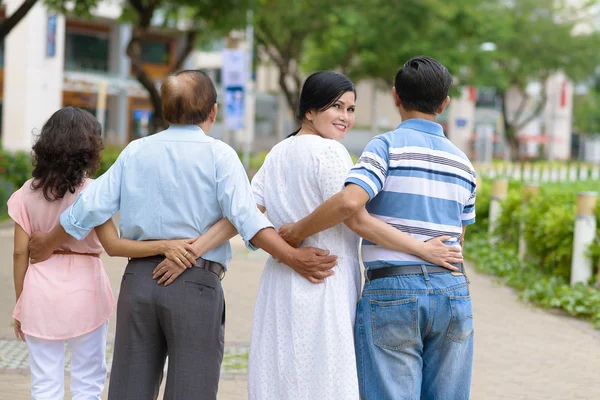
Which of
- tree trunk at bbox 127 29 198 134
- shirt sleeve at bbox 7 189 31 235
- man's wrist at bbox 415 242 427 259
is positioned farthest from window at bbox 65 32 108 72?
man's wrist at bbox 415 242 427 259

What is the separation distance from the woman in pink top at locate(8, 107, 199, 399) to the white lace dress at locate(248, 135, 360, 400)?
30.6 inches

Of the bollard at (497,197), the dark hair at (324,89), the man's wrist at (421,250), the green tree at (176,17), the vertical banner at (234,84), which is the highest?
the green tree at (176,17)

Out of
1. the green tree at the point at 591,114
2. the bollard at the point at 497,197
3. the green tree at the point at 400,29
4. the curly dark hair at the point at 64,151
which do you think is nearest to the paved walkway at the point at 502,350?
the curly dark hair at the point at 64,151

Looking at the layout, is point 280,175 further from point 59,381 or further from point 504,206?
point 504,206

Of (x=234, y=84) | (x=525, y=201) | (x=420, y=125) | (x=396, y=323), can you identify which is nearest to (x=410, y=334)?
(x=396, y=323)

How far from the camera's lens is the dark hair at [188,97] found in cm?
346

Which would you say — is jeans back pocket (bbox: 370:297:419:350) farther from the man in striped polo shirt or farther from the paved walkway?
the paved walkway

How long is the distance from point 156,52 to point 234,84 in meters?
31.0

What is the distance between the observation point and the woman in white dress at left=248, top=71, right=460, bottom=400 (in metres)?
3.44

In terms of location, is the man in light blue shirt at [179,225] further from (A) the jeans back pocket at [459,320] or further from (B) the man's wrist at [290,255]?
(A) the jeans back pocket at [459,320]

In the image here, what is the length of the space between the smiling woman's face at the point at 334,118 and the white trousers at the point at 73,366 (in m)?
1.29

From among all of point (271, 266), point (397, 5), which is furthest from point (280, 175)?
point (397, 5)

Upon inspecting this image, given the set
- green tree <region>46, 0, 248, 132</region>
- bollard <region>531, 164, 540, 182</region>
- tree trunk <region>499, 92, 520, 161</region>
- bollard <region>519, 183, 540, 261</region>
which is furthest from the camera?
tree trunk <region>499, 92, 520, 161</region>

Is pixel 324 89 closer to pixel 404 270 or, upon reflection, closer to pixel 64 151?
pixel 404 270
